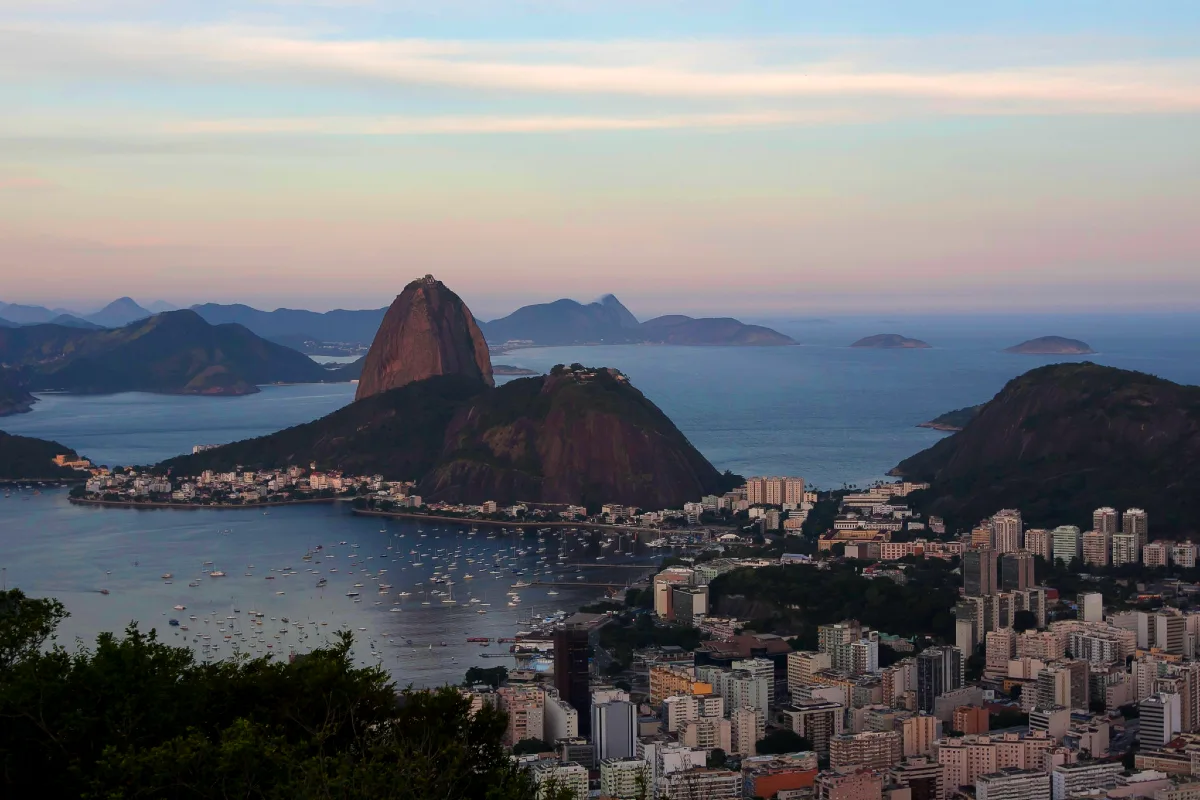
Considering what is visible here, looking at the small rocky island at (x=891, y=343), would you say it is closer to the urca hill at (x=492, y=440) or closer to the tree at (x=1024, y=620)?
the urca hill at (x=492, y=440)

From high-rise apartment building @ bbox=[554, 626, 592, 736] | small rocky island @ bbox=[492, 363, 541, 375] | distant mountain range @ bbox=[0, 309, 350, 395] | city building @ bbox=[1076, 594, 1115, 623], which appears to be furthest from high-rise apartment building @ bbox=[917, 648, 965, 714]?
distant mountain range @ bbox=[0, 309, 350, 395]

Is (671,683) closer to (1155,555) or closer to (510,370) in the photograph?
(1155,555)

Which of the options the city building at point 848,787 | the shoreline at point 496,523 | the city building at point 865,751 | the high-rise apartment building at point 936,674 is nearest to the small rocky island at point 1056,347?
the shoreline at point 496,523

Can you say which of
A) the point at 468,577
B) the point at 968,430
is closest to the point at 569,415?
the point at 968,430

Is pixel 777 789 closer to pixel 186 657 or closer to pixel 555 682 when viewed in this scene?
pixel 555 682

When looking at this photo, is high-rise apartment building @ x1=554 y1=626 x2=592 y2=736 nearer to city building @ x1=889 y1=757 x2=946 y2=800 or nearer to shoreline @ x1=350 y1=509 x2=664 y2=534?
city building @ x1=889 y1=757 x2=946 y2=800
